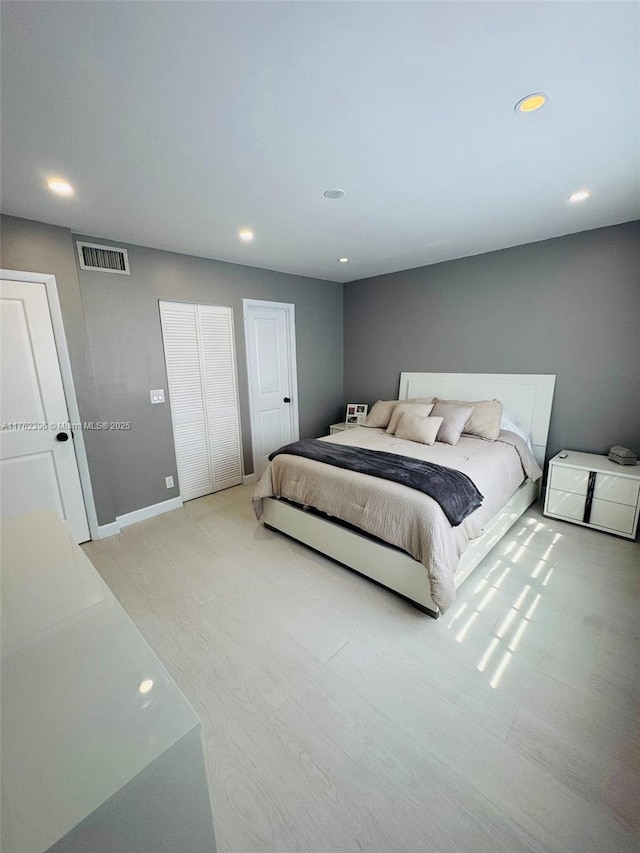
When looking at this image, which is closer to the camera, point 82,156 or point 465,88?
point 465,88

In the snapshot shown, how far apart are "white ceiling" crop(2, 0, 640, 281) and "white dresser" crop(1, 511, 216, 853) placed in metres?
1.69

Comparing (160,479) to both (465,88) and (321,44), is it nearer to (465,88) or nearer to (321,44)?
(321,44)

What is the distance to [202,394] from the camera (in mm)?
3543

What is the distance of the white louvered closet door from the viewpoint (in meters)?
3.30

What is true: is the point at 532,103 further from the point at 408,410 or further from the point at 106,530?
the point at 106,530

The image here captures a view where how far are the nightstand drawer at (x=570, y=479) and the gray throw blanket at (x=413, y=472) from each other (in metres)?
1.14

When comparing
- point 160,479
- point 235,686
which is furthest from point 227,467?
point 235,686

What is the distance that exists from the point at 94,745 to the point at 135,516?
9.65 ft

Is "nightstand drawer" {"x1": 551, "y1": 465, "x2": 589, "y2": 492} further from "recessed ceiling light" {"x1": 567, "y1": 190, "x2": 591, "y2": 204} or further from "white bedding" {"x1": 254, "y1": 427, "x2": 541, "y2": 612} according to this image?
"recessed ceiling light" {"x1": 567, "y1": 190, "x2": 591, "y2": 204}

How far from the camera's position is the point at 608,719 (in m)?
1.40

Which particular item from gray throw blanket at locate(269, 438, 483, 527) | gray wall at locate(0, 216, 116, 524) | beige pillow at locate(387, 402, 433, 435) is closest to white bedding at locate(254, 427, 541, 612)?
gray throw blanket at locate(269, 438, 483, 527)

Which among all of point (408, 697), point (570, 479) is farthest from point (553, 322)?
point (408, 697)

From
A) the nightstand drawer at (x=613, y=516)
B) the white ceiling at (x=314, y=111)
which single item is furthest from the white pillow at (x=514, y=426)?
the white ceiling at (x=314, y=111)

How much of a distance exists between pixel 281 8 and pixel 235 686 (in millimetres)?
2513
